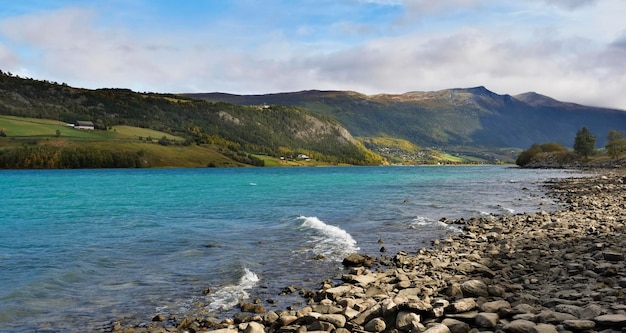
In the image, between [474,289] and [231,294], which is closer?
[474,289]

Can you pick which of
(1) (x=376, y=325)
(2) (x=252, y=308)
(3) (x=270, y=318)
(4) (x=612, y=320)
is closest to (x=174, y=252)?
(2) (x=252, y=308)

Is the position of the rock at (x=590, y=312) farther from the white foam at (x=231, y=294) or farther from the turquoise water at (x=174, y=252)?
the white foam at (x=231, y=294)

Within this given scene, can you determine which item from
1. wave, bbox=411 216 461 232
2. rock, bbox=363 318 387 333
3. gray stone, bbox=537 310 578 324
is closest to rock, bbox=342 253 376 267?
rock, bbox=363 318 387 333

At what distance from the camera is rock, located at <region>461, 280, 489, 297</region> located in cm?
1507

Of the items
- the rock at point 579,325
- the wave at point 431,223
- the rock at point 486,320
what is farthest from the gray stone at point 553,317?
the wave at point 431,223

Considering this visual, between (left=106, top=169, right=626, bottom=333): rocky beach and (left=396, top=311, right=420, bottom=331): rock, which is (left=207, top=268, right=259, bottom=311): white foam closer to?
(left=106, top=169, right=626, bottom=333): rocky beach

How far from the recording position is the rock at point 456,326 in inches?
445

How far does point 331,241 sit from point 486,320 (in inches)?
733

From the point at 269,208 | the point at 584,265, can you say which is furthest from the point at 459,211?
the point at 584,265

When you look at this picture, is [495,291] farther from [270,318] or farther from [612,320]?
[270,318]

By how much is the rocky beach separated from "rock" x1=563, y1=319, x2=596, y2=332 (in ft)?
0.07

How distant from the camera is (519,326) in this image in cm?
1071

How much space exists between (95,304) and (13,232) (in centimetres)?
2493

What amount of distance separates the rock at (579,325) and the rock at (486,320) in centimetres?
163
